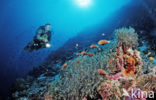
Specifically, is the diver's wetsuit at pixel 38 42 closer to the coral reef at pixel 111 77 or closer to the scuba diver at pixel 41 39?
the scuba diver at pixel 41 39

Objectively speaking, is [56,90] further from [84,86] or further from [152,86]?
[152,86]

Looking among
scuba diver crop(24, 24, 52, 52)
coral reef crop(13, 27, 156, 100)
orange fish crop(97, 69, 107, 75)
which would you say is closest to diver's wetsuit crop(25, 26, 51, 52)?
scuba diver crop(24, 24, 52, 52)

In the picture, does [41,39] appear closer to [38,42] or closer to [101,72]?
[38,42]

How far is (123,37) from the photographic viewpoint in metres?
3.84

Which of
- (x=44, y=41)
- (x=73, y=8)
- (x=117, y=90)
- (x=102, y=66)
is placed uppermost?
(x=73, y=8)

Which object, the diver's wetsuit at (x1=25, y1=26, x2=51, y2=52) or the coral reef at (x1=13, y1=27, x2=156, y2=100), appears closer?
the coral reef at (x1=13, y1=27, x2=156, y2=100)

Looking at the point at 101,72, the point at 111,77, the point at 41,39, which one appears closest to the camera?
the point at 111,77

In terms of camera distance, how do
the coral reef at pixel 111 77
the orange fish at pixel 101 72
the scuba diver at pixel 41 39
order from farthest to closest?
the scuba diver at pixel 41 39, the orange fish at pixel 101 72, the coral reef at pixel 111 77

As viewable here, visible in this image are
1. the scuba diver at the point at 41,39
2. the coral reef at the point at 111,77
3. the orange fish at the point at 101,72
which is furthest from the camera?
the scuba diver at the point at 41,39

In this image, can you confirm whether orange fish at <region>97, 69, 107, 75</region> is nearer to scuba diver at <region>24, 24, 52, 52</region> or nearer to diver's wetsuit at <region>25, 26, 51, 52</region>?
scuba diver at <region>24, 24, 52, 52</region>

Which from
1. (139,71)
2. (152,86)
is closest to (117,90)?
(152,86)

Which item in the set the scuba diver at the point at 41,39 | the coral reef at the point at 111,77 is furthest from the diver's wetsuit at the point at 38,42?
the coral reef at the point at 111,77

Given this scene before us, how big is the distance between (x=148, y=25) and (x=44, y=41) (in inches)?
413

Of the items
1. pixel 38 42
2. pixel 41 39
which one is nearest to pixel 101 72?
pixel 41 39
